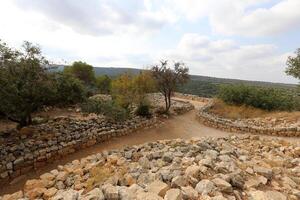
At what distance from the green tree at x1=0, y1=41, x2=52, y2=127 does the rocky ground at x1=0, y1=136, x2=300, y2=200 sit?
16.9 ft

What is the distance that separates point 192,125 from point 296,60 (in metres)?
9.07

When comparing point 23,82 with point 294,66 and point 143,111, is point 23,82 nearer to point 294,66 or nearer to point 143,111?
point 143,111

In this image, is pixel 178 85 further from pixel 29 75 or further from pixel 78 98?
pixel 29 75

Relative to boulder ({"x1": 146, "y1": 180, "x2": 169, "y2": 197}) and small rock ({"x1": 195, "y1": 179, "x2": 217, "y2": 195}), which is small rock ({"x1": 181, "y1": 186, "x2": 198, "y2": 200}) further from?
boulder ({"x1": 146, "y1": 180, "x2": 169, "y2": 197})

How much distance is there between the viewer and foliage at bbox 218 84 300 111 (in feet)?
64.1

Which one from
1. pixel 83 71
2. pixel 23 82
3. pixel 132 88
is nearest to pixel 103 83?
pixel 83 71

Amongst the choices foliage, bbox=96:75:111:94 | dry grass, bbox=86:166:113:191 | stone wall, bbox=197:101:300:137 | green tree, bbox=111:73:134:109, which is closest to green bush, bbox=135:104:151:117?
green tree, bbox=111:73:134:109

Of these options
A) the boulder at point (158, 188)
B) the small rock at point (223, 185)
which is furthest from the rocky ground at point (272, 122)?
the boulder at point (158, 188)

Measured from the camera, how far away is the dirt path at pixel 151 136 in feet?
30.8

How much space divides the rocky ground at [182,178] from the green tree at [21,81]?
5.15 m

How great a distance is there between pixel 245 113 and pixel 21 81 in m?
14.7

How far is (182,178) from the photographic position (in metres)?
4.77

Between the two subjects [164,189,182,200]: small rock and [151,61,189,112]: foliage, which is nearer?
[164,189,182,200]: small rock

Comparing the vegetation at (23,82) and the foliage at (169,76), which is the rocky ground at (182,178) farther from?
the foliage at (169,76)
